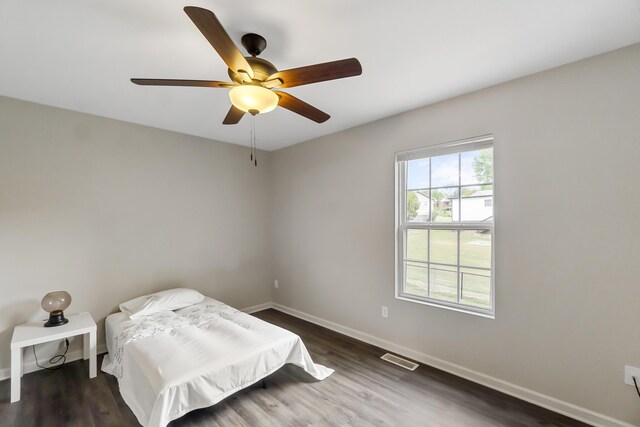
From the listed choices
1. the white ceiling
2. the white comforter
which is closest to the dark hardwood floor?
the white comforter

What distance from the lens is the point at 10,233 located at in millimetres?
2465

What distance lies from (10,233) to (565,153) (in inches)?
181

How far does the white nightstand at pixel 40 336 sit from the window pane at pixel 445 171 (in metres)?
3.43

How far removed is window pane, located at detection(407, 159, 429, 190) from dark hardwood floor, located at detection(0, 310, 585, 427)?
5.78 feet

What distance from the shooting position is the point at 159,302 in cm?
287

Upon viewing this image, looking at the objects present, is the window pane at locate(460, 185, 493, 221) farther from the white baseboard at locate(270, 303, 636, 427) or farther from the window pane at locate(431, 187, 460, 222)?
Answer: the white baseboard at locate(270, 303, 636, 427)

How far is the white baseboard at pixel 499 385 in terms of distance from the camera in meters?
1.85

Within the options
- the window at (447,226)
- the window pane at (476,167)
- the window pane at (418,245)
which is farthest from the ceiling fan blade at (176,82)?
the window pane at (418,245)

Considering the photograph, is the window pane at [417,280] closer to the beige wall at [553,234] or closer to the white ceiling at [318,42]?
the beige wall at [553,234]

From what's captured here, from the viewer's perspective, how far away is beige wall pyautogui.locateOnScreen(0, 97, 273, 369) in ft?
8.22

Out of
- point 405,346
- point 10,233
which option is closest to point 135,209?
point 10,233

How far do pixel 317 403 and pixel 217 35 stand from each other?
2.44 meters

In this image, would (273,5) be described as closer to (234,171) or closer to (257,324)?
(257,324)

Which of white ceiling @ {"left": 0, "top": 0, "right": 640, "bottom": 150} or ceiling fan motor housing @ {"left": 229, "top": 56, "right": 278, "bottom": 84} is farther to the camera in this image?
ceiling fan motor housing @ {"left": 229, "top": 56, "right": 278, "bottom": 84}
